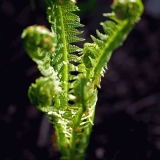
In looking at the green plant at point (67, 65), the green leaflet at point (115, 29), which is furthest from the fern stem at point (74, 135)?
the green leaflet at point (115, 29)

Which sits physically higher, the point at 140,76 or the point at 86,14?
the point at 86,14

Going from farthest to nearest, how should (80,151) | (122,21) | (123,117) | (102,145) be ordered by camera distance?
(123,117), (102,145), (80,151), (122,21)

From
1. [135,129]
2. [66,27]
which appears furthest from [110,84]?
[66,27]

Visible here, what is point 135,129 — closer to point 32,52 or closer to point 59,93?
point 59,93

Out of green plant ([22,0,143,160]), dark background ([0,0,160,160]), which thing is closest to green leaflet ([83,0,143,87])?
green plant ([22,0,143,160])

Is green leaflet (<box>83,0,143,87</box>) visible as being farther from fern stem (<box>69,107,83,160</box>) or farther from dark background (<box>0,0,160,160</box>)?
dark background (<box>0,0,160,160</box>)

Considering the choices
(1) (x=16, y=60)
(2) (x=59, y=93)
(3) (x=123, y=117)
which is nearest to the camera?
(2) (x=59, y=93)
